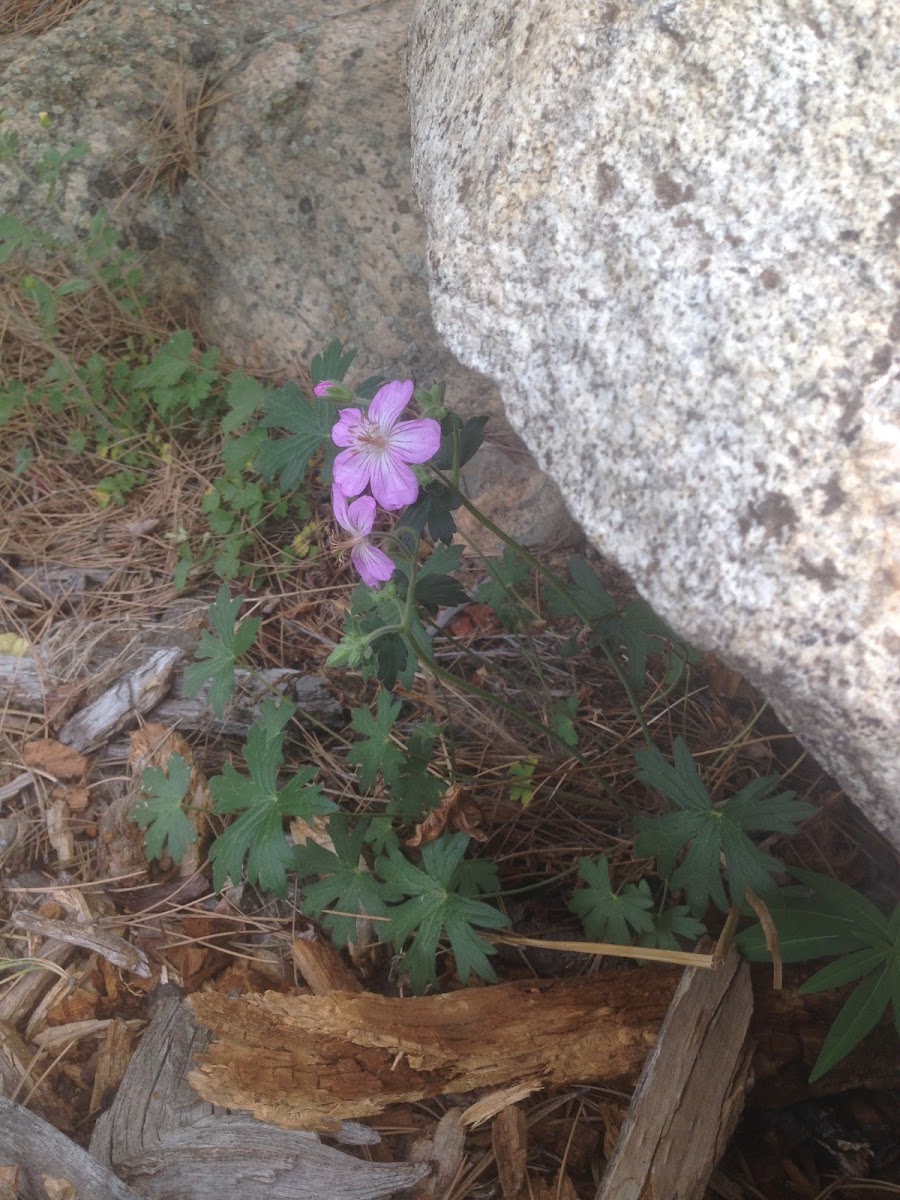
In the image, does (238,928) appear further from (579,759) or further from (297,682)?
(579,759)

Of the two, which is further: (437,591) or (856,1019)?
(437,591)

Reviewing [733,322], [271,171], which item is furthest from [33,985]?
[271,171]

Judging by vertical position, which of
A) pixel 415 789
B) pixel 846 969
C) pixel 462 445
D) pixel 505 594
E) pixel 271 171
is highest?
pixel 271 171

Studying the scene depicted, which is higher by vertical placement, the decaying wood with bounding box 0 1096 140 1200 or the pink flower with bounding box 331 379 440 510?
the pink flower with bounding box 331 379 440 510

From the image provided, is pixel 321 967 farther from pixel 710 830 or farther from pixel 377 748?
pixel 710 830

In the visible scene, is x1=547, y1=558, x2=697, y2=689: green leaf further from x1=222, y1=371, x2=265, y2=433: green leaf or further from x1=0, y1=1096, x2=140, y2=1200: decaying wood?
x1=0, y1=1096, x2=140, y2=1200: decaying wood

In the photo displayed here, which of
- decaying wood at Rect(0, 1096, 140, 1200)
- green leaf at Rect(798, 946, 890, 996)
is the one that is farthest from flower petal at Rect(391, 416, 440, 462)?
decaying wood at Rect(0, 1096, 140, 1200)
